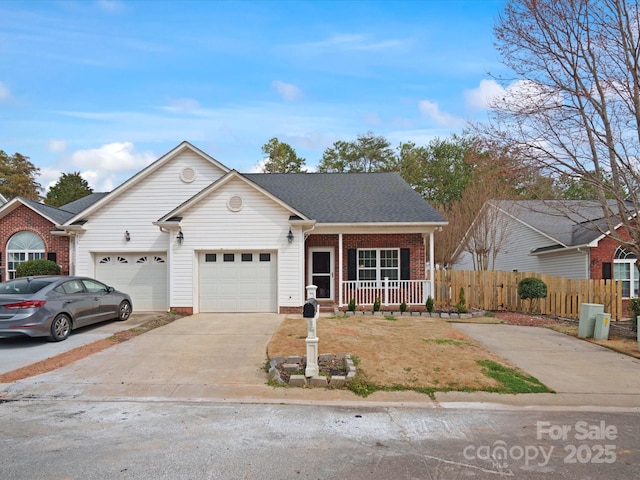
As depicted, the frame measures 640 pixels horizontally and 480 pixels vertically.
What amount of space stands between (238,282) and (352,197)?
19.9ft

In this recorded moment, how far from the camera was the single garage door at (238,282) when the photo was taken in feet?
49.3

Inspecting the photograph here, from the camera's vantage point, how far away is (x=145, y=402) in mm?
6605

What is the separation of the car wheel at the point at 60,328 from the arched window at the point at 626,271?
64.2ft

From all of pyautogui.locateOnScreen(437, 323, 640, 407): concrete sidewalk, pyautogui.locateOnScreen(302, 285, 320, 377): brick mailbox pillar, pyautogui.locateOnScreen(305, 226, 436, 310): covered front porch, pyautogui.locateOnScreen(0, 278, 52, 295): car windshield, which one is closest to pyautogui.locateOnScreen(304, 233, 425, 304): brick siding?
pyautogui.locateOnScreen(305, 226, 436, 310): covered front porch

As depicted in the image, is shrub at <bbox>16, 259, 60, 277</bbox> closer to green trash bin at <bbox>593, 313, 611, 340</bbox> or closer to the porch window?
the porch window

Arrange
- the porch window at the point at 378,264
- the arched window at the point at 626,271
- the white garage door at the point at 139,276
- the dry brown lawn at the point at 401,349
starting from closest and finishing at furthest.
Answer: the dry brown lawn at the point at 401,349 → the white garage door at the point at 139,276 → the porch window at the point at 378,264 → the arched window at the point at 626,271

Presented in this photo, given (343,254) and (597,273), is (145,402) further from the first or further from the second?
(597,273)

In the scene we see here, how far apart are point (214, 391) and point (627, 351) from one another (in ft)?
29.0

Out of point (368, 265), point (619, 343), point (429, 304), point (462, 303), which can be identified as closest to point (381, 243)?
point (368, 265)

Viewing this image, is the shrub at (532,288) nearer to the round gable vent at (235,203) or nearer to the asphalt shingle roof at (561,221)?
Result: the asphalt shingle roof at (561,221)

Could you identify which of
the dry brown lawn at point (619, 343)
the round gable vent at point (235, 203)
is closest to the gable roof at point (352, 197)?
the round gable vent at point (235, 203)

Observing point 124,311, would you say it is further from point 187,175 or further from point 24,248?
point 24,248

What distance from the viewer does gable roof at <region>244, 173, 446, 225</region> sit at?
53.6ft

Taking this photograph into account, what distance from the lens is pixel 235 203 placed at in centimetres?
1502
